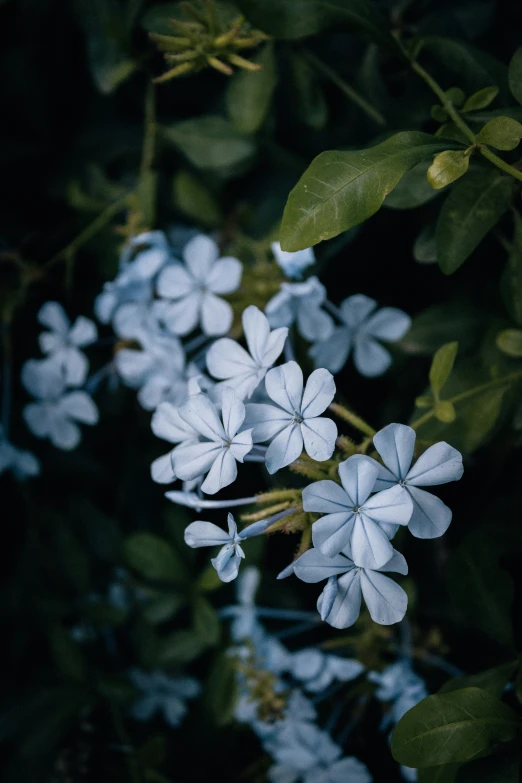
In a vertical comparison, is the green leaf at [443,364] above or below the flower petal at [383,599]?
above

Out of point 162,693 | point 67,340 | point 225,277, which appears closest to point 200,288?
point 225,277

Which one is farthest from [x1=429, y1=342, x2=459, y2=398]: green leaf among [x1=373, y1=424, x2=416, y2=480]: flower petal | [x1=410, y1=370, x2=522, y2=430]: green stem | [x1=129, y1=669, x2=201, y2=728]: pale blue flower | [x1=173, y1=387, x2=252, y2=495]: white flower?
[x1=129, y1=669, x2=201, y2=728]: pale blue flower

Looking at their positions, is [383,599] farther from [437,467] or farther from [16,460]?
[16,460]

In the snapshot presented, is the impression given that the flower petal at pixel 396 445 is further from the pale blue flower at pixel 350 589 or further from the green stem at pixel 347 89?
the green stem at pixel 347 89

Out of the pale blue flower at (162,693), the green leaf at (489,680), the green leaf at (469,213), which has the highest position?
the green leaf at (469,213)

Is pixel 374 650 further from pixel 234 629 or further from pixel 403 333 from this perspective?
pixel 403 333

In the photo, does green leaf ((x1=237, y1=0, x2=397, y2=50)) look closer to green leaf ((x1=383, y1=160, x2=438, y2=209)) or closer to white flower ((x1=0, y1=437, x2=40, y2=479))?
green leaf ((x1=383, y1=160, x2=438, y2=209))

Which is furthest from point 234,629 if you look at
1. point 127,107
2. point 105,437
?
point 127,107

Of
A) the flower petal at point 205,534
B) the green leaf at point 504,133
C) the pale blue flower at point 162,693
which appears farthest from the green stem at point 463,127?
the pale blue flower at point 162,693
